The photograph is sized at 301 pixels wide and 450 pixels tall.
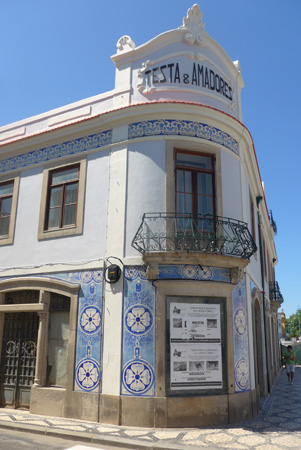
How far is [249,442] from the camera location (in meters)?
7.03

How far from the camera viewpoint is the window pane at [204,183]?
376 inches

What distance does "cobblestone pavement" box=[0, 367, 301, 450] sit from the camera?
683 centimetres

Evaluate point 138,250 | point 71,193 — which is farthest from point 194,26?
point 138,250

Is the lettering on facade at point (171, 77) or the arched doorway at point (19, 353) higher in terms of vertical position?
the lettering on facade at point (171, 77)

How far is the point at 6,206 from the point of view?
37.9 ft

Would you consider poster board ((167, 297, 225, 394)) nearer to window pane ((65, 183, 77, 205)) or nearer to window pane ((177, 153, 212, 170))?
window pane ((177, 153, 212, 170))

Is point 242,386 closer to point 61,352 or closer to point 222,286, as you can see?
point 222,286

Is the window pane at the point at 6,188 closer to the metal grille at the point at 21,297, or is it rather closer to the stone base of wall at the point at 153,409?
the metal grille at the point at 21,297

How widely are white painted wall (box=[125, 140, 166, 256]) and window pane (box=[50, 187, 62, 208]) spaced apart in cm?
233

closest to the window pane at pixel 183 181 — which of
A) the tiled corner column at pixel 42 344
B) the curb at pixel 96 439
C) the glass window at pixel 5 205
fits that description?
the tiled corner column at pixel 42 344

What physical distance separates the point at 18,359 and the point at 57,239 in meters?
3.28

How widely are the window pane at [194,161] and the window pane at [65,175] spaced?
9.63ft

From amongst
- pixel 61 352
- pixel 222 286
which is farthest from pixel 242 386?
pixel 61 352

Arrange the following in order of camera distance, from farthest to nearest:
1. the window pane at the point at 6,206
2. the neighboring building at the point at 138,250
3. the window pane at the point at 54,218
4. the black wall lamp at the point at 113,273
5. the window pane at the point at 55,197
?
the window pane at the point at 6,206, the window pane at the point at 55,197, the window pane at the point at 54,218, the black wall lamp at the point at 113,273, the neighboring building at the point at 138,250
